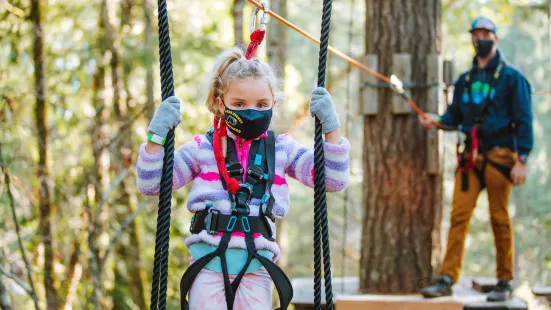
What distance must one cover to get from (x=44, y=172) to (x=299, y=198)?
14.9 m

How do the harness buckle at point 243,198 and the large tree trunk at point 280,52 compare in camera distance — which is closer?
the harness buckle at point 243,198

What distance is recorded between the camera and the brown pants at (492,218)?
5.14m

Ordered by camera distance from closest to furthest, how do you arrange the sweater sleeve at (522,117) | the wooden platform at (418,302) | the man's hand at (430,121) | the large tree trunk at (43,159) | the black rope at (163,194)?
1. the black rope at (163,194)
2. the wooden platform at (418,302)
3. the sweater sleeve at (522,117)
4. the man's hand at (430,121)
5. the large tree trunk at (43,159)

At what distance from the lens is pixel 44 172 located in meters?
6.85

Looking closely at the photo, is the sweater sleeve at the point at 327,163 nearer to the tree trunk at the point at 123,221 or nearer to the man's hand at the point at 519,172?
the man's hand at the point at 519,172

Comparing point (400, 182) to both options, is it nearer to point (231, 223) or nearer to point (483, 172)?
point (483, 172)

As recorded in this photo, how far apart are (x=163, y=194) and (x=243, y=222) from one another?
304 mm

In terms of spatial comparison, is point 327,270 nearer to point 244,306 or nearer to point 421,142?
point 244,306

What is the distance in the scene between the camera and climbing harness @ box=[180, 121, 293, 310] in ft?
8.45

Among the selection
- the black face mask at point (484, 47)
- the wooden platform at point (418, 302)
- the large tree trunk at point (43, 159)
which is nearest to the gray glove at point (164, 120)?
the wooden platform at point (418, 302)

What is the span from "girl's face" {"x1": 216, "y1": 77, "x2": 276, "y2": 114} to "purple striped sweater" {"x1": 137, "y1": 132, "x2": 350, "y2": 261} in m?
0.14

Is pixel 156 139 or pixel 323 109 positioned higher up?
pixel 323 109

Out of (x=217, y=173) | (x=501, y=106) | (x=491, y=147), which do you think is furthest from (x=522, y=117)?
(x=217, y=173)

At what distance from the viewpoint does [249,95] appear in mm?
2662
